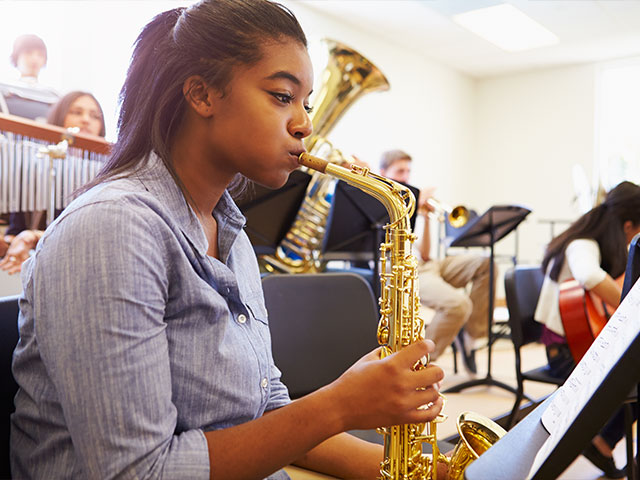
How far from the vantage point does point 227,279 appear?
872 millimetres

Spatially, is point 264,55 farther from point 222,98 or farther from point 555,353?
point 555,353

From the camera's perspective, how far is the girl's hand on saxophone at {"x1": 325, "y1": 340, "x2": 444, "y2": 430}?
0.77 meters

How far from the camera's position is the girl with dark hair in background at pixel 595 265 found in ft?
7.97

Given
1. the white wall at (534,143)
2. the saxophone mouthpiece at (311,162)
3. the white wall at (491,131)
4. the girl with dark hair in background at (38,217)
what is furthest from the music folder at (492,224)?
the white wall at (534,143)

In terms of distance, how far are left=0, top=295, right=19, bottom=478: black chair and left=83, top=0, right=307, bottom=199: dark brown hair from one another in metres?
0.27

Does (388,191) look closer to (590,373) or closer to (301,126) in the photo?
(301,126)

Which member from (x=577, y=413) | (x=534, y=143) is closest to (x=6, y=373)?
(x=577, y=413)

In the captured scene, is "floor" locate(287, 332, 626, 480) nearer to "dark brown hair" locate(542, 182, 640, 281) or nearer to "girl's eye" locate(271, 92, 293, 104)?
"girl's eye" locate(271, 92, 293, 104)

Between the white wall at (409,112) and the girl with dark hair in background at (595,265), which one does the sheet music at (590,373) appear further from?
the white wall at (409,112)

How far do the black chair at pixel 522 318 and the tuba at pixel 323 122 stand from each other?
1292mm

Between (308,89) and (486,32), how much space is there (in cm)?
575

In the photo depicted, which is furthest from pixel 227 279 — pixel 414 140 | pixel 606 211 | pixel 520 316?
pixel 414 140

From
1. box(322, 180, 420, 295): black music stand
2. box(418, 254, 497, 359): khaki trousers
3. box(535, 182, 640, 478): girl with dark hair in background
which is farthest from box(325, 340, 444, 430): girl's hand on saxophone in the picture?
box(418, 254, 497, 359): khaki trousers

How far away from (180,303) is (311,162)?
0.35m
